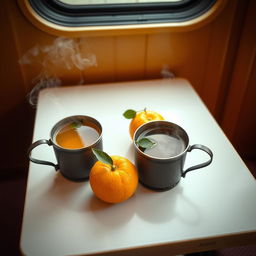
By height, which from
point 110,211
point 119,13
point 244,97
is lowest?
point 244,97

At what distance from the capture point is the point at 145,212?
660 millimetres

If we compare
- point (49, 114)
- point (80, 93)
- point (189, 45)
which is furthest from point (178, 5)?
point (49, 114)

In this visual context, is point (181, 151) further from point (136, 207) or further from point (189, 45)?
point (189, 45)

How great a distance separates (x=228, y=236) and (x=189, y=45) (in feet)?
2.64

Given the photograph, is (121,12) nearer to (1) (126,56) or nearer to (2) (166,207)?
(1) (126,56)

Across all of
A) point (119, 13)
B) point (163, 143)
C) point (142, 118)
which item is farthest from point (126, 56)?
point (163, 143)

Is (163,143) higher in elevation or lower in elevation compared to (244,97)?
higher

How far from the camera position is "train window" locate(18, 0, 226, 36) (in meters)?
1.05

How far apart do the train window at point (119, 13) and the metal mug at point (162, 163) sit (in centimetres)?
51

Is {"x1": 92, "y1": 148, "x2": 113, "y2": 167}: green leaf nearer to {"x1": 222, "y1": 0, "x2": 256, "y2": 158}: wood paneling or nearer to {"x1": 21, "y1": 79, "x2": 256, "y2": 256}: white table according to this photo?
{"x1": 21, "y1": 79, "x2": 256, "y2": 256}: white table

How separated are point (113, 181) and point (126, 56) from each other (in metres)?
0.67

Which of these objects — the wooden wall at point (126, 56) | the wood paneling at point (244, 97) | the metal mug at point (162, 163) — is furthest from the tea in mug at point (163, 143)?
the wood paneling at point (244, 97)

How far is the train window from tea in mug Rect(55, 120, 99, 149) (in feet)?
1.52

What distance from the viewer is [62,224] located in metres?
0.64
